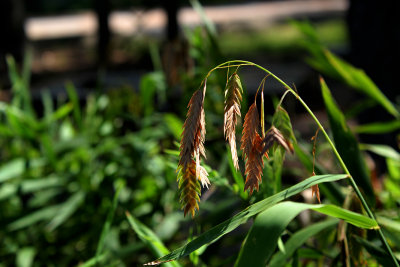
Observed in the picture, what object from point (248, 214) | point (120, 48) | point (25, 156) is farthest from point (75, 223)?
point (120, 48)

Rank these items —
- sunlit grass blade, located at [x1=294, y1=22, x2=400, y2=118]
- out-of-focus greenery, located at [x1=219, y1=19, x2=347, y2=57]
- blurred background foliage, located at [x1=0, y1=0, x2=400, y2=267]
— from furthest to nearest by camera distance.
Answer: out-of-focus greenery, located at [x1=219, y1=19, x2=347, y2=57] → blurred background foliage, located at [x1=0, y1=0, x2=400, y2=267] → sunlit grass blade, located at [x1=294, y1=22, x2=400, y2=118]

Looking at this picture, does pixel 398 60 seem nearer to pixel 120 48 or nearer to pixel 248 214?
pixel 248 214

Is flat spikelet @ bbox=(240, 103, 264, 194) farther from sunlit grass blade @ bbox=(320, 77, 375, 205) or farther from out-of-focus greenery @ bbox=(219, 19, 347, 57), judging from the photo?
out-of-focus greenery @ bbox=(219, 19, 347, 57)

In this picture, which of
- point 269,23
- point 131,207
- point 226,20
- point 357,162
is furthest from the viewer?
point 269,23

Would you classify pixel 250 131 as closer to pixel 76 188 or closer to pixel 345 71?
pixel 345 71

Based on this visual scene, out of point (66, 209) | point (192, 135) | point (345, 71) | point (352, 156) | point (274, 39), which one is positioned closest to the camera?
point (192, 135)

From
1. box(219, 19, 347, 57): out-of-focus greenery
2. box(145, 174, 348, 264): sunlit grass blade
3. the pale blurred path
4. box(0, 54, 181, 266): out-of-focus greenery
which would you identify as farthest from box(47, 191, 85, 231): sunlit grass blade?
the pale blurred path

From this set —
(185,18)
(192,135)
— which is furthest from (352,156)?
(185,18)
